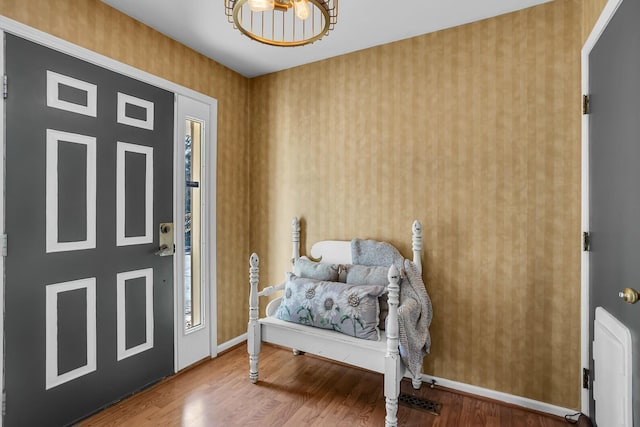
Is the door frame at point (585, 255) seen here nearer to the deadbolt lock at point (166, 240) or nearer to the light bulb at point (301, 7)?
the light bulb at point (301, 7)

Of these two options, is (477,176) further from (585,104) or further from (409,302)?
(409,302)

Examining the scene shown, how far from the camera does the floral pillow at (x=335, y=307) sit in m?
2.15

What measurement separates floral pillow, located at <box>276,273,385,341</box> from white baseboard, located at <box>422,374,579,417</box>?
74 centimetres

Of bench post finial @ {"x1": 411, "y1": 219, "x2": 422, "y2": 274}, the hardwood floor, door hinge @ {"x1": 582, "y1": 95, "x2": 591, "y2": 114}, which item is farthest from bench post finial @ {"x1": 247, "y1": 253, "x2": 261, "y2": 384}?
door hinge @ {"x1": 582, "y1": 95, "x2": 591, "y2": 114}

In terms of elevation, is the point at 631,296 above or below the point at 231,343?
above

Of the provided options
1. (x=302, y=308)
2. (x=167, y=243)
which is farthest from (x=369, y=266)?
(x=167, y=243)

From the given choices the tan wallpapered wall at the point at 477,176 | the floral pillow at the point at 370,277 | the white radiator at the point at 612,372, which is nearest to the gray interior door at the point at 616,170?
the white radiator at the point at 612,372

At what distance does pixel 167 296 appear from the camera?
2588 millimetres

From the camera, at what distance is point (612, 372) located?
Answer: 57.1 inches

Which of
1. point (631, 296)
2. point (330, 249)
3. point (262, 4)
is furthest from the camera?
point (330, 249)

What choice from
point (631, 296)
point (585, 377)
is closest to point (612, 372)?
point (631, 296)

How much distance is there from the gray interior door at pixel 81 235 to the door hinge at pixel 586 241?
108 inches

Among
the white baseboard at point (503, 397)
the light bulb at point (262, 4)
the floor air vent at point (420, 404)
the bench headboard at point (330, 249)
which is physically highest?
the light bulb at point (262, 4)

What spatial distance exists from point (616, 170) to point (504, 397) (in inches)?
63.3
